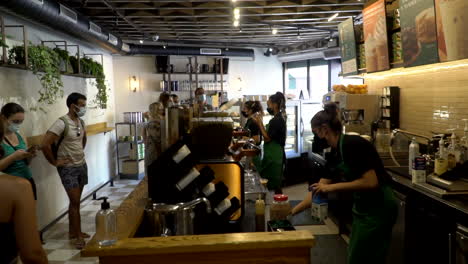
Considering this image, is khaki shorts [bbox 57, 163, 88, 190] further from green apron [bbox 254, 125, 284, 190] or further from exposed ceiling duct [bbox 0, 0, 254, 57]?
green apron [bbox 254, 125, 284, 190]

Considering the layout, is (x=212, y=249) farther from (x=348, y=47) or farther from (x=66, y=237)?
(x=348, y=47)

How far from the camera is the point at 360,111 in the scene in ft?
16.1

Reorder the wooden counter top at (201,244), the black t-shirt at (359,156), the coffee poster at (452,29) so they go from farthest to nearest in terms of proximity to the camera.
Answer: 1. the coffee poster at (452,29)
2. the black t-shirt at (359,156)
3. the wooden counter top at (201,244)

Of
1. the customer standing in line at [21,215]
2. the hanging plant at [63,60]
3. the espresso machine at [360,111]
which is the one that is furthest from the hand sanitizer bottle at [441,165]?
the hanging plant at [63,60]

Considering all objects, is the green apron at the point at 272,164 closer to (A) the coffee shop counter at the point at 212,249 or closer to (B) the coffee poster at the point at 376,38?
(B) the coffee poster at the point at 376,38

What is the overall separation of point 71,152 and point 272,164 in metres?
2.33

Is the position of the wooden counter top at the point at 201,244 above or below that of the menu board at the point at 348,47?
below

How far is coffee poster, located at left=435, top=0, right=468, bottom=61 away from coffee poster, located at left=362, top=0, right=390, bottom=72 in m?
1.12

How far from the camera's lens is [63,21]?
4.79 m

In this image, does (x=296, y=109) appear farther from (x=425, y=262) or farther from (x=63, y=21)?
(x=425, y=262)

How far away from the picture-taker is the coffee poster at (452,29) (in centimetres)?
287

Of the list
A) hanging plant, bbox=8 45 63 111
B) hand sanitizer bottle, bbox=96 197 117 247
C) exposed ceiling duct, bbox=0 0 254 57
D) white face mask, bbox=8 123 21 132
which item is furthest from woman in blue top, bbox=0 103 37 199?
hand sanitizer bottle, bbox=96 197 117 247

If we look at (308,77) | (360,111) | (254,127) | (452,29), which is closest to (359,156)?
(452,29)

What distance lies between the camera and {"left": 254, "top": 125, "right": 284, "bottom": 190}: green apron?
486 cm
